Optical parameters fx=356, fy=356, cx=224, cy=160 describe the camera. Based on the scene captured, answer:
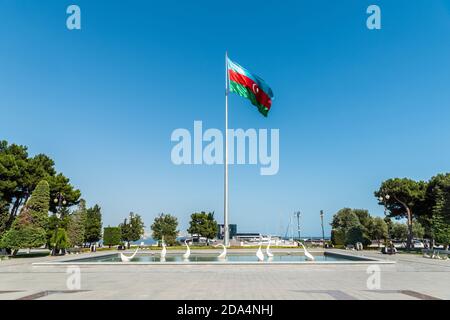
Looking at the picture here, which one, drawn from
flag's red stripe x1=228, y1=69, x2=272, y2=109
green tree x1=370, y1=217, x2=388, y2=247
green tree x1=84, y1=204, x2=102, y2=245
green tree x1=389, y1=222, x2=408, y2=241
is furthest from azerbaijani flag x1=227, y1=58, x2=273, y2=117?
green tree x1=389, y1=222, x2=408, y2=241

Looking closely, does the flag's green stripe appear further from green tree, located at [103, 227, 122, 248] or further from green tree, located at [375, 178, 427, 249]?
green tree, located at [103, 227, 122, 248]

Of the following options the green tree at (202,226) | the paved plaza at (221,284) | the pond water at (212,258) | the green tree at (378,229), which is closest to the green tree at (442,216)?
the pond water at (212,258)

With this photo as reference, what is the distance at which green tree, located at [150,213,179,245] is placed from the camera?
5272cm

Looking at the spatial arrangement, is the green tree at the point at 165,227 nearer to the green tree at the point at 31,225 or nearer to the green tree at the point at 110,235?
the green tree at the point at 110,235

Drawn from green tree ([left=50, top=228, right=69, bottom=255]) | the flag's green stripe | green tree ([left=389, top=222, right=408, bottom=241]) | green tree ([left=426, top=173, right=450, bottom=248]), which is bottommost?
green tree ([left=389, top=222, right=408, bottom=241])

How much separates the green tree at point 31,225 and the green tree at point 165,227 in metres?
21.1

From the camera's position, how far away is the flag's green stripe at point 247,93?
107 feet

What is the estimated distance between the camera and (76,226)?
1606 inches

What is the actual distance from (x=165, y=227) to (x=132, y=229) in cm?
477

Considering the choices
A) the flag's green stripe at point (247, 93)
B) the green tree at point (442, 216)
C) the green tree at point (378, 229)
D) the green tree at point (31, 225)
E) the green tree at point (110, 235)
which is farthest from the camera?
the green tree at point (378, 229)

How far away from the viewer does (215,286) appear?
44.0 ft

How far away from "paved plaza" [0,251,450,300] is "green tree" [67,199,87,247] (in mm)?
21075
